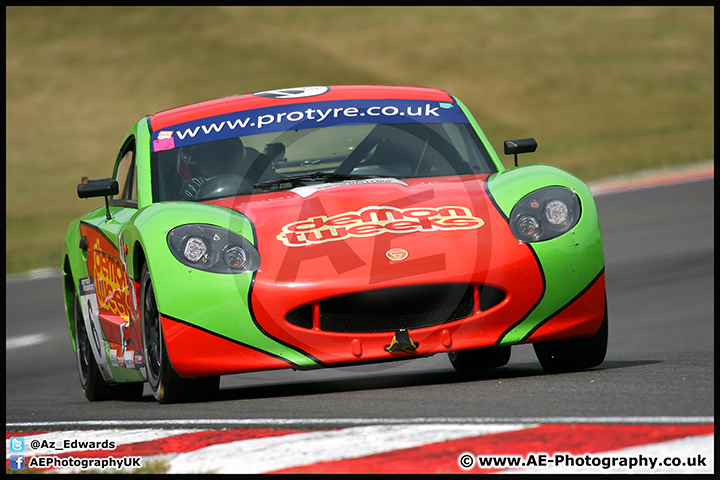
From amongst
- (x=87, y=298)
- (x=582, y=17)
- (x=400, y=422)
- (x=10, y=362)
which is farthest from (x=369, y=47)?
(x=400, y=422)

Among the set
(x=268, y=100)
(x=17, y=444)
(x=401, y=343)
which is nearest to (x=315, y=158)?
(x=268, y=100)

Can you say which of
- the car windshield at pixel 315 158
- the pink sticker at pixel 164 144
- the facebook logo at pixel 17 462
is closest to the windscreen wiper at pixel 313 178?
the car windshield at pixel 315 158

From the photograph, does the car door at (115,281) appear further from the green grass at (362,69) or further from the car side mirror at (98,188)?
the green grass at (362,69)

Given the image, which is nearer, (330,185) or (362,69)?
(330,185)

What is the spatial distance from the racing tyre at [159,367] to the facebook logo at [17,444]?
2.36 ft

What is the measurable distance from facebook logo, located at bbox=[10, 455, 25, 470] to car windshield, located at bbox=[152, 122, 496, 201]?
199 centimetres

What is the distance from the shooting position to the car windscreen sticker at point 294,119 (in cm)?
588

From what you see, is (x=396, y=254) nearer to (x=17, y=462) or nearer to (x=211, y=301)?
(x=211, y=301)

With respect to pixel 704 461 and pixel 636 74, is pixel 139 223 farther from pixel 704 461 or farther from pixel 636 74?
pixel 636 74

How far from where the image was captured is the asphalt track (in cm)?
392

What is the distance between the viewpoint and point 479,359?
643 cm

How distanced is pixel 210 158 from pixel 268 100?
0.59 m

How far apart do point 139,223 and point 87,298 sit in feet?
5.47

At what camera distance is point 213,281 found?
457 centimetres
